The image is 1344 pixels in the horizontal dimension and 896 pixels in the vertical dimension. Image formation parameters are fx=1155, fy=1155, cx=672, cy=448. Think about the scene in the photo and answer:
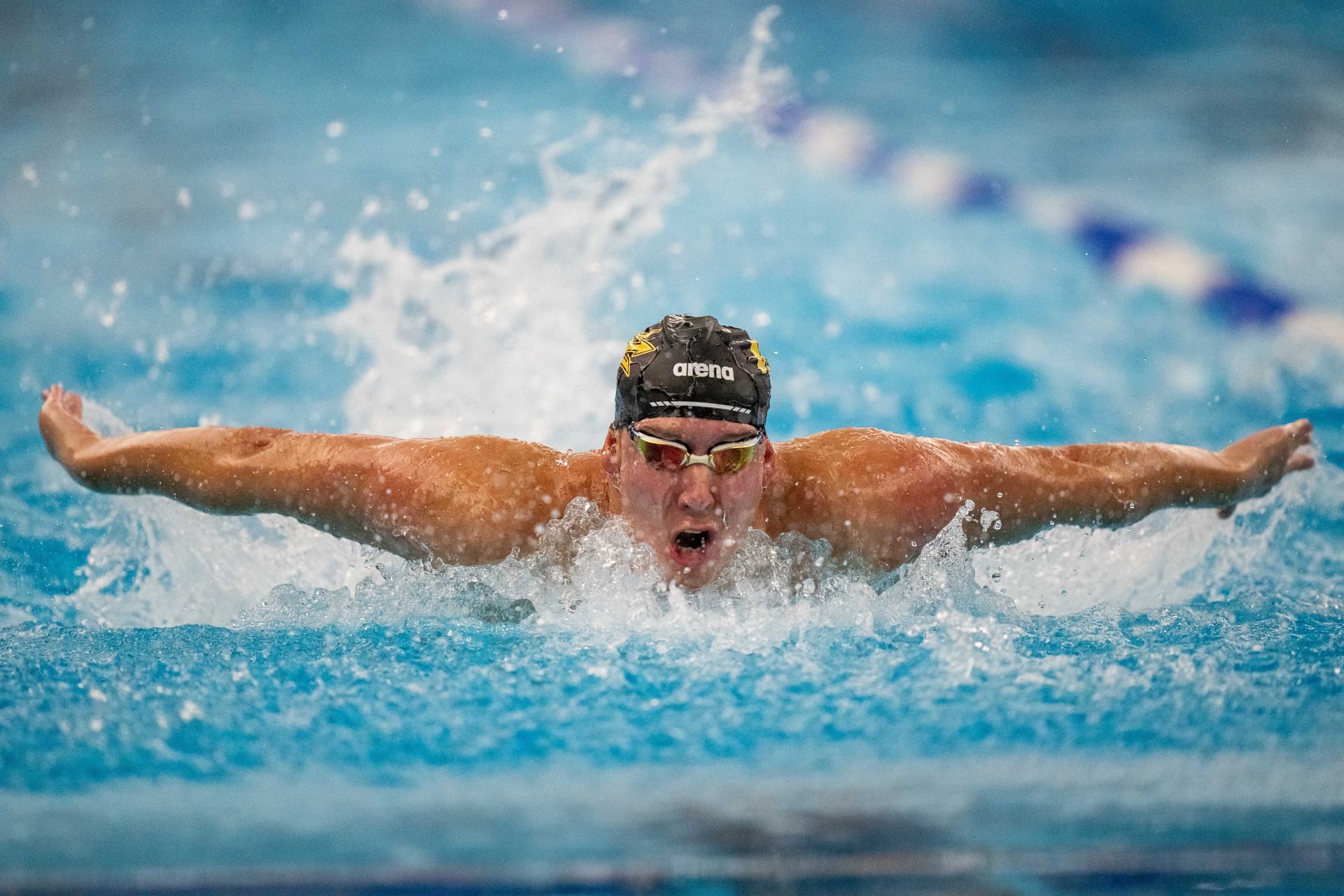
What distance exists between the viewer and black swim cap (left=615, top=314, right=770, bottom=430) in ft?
8.89

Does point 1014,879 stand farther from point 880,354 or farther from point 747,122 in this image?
point 747,122

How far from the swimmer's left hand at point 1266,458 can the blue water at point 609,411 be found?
0.74ft

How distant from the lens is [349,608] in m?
2.98

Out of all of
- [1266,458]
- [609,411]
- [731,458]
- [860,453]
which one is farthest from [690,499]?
[609,411]

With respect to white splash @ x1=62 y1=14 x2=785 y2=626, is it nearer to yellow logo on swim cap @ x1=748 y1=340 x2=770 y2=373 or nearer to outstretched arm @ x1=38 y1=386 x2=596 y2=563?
outstretched arm @ x1=38 y1=386 x2=596 y2=563

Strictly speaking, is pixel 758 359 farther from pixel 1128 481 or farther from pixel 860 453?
pixel 1128 481

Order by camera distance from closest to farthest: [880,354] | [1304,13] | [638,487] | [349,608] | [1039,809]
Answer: [1039,809] → [638,487] → [349,608] → [880,354] → [1304,13]

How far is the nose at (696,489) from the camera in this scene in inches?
106

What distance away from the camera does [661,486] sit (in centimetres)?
274

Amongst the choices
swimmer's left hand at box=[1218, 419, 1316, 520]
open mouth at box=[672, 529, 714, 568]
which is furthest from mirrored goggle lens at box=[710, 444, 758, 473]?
swimmer's left hand at box=[1218, 419, 1316, 520]

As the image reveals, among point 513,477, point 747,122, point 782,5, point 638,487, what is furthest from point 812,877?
point 782,5

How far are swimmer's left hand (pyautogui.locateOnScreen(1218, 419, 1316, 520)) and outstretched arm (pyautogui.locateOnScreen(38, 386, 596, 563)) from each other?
1.91m

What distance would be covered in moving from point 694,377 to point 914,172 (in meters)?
4.58

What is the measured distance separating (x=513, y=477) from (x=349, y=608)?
1.82 feet
